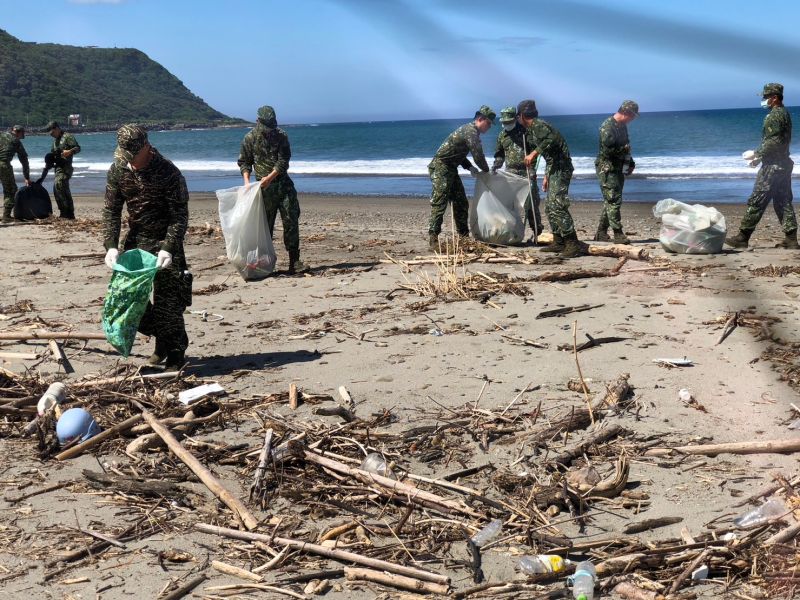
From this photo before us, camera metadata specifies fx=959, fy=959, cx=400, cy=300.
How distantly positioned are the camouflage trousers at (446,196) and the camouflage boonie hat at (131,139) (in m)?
5.10

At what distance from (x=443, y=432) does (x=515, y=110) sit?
678 cm

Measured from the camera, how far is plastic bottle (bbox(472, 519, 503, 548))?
12.3 ft

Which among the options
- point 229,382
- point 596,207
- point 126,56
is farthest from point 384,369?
point 596,207

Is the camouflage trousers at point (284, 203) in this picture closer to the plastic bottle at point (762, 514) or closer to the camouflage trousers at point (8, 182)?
the plastic bottle at point (762, 514)

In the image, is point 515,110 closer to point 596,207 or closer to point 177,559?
point 596,207

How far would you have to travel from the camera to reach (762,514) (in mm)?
3791

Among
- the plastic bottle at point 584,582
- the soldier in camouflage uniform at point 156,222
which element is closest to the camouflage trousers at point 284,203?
the soldier in camouflage uniform at point 156,222

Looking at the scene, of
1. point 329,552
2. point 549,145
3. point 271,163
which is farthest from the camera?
point 549,145

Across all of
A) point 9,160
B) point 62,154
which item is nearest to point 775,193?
point 62,154

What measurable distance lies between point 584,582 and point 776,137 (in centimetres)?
776

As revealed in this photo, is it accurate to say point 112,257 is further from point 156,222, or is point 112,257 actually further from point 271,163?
point 271,163

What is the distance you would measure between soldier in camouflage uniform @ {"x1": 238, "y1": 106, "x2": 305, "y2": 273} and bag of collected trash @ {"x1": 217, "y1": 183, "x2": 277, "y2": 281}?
0.54 ft

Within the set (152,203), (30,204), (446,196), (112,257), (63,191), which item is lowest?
(30,204)

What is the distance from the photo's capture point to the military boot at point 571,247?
10227mm
